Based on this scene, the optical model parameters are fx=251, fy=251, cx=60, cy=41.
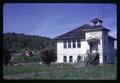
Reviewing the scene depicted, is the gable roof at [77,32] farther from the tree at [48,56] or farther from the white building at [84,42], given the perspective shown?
the tree at [48,56]

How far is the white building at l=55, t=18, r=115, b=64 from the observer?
5289mm

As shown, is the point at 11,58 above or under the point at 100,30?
under

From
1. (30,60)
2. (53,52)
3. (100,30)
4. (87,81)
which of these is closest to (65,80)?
(87,81)

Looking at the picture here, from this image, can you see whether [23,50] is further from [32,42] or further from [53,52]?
[53,52]

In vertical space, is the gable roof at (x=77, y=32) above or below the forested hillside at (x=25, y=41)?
above

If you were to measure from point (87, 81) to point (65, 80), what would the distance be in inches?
13.0

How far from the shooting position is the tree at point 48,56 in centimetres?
487

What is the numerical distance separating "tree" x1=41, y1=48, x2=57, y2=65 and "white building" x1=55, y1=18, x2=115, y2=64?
0.10 metres

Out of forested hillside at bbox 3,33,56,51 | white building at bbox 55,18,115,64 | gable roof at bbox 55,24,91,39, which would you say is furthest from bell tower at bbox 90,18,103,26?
forested hillside at bbox 3,33,56,51

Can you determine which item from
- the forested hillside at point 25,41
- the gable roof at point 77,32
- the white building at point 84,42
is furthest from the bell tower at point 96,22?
the forested hillside at point 25,41

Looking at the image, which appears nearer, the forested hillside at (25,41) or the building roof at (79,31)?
the forested hillside at (25,41)

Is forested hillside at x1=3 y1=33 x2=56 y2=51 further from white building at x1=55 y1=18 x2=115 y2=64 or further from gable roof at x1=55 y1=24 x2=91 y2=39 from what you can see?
gable roof at x1=55 y1=24 x2=91 y2=39

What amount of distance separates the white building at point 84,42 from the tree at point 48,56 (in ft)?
0.34

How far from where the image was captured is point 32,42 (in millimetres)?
4746
